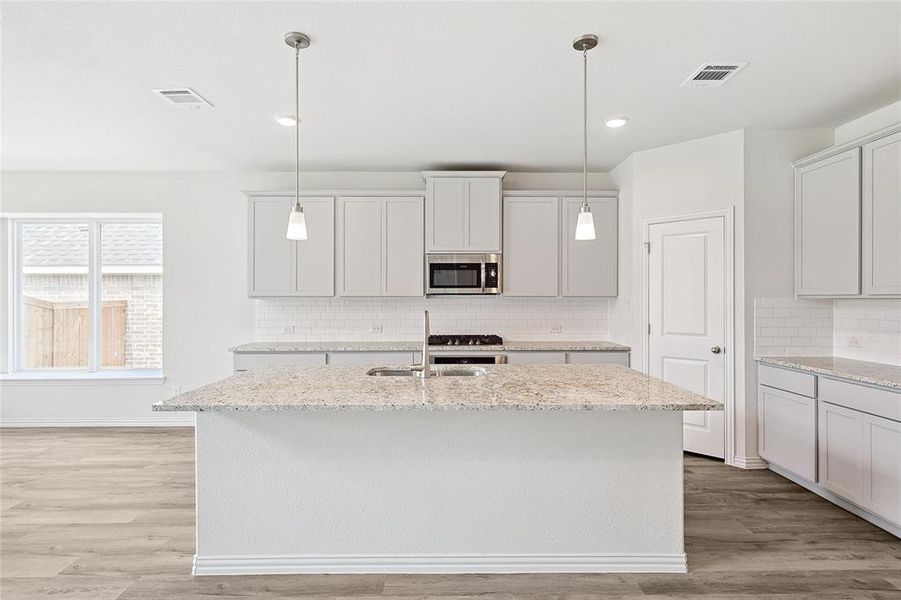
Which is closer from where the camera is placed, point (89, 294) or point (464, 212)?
point (464, 212)

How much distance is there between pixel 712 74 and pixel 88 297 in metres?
5.95

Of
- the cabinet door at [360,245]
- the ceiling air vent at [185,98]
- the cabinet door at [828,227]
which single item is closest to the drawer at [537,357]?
the cabinet door at [360,245]

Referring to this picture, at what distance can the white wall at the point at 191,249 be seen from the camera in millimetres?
5035

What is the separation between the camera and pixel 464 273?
4.71m

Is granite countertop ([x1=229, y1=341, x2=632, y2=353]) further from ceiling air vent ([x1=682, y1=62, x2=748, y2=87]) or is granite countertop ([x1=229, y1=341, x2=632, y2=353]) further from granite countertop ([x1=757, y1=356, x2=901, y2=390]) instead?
ceiling air vent ([x1=682, y1=62, x2=748, y2=87])

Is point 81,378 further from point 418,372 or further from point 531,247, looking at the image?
point 531,247

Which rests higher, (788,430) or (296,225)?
(296,225)

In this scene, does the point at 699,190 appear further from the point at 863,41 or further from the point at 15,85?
the point at 15,85

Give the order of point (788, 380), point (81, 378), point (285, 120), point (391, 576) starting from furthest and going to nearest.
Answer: point (81, 378)
point (285, 120)
point (788, 380)
point (391, 576)

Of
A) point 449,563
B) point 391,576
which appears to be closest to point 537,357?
point 449,563

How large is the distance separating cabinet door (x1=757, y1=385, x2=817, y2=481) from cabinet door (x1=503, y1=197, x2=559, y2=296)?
201cm

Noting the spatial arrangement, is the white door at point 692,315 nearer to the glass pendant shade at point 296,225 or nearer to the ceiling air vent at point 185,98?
the glass pendant shade at point 296,225

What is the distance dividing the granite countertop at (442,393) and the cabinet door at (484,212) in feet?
6.85

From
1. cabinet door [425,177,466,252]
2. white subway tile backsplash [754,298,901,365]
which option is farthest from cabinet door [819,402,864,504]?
cabinet door [425,177,466,252]
